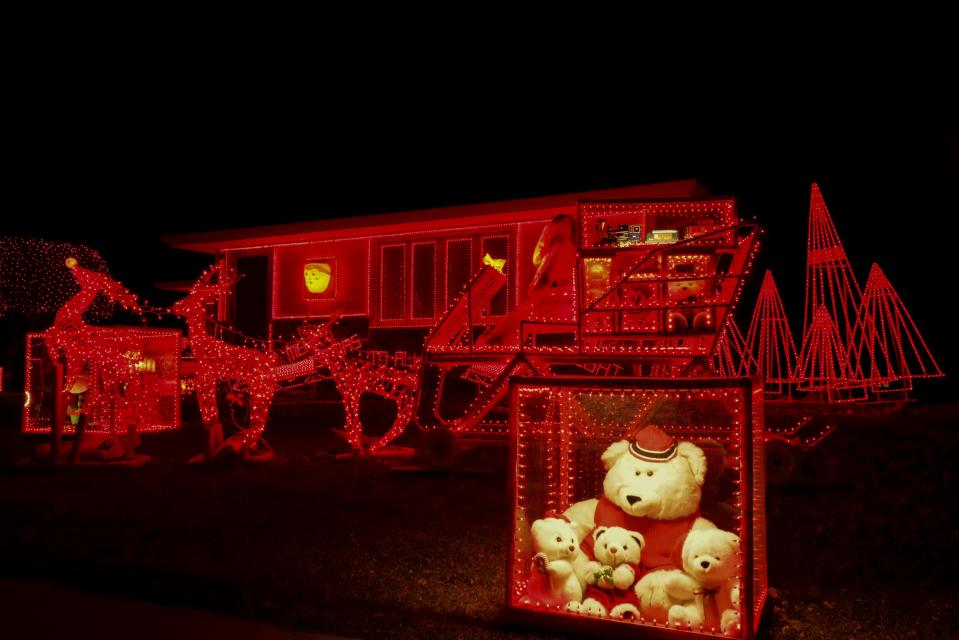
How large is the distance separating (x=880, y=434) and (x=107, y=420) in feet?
43.1

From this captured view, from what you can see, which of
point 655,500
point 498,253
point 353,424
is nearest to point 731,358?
point 498,253

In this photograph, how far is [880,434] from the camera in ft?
38.7

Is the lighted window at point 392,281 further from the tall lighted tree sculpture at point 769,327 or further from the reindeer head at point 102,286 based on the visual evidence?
the tall lighted tree sculpture at point 769,327

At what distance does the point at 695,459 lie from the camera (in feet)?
16.4

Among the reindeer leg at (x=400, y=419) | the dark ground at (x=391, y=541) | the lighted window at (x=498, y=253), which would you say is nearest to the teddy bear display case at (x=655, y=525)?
the dark ground at (x=391, y=541)

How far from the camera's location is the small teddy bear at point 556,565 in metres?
4.89

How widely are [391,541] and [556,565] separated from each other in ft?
9.68

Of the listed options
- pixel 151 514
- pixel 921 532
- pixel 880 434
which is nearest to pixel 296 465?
pixel 151 514

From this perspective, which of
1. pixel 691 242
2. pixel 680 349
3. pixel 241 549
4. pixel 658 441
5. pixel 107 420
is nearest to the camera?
pixel 658 441

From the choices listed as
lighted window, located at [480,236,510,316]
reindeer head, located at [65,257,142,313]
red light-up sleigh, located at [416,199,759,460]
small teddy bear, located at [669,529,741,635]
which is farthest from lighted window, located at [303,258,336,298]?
small teddy bear, located at [669,529,741,635]

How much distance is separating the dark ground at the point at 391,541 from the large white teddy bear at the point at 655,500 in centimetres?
80

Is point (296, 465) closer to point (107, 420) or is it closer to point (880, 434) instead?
point (107, 420)

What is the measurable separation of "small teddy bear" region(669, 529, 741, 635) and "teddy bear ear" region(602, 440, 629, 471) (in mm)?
752

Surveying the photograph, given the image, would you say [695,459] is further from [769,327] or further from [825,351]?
[769,327]
